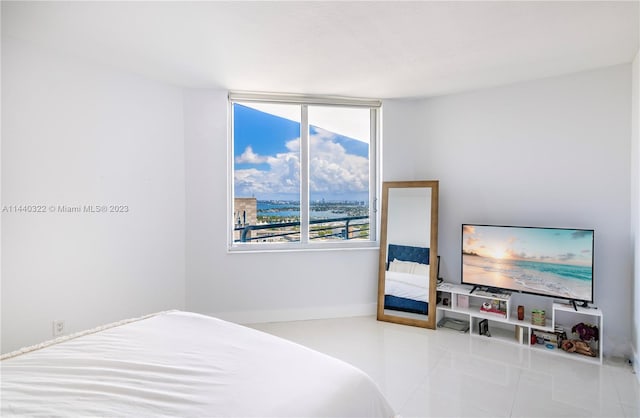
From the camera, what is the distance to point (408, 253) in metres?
3.77

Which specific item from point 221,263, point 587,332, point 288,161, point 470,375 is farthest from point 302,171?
point 587,332

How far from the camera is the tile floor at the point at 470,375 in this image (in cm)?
215

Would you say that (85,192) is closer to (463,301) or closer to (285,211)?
(285,211)

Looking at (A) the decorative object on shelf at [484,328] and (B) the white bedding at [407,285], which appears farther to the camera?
(B) the white bedding at [407,285]

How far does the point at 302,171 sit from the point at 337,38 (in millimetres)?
1708

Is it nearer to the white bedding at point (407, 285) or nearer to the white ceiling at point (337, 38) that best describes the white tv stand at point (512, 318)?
the white bedding at point (407, 285)

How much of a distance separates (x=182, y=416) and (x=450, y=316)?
3.40 meters

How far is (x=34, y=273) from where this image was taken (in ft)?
8.43

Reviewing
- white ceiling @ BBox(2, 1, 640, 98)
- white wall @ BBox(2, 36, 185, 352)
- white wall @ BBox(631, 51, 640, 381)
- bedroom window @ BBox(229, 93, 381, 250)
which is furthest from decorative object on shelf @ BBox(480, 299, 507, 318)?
white wall @ BBox(2, 36, 185, 352)

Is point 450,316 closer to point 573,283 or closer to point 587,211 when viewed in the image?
point 573,283

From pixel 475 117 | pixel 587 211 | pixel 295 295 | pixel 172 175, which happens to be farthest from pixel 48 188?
pixel 587 211

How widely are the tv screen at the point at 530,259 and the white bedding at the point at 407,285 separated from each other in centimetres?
43

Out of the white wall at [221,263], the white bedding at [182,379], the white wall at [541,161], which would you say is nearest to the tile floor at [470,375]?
the white wall at [221,263]

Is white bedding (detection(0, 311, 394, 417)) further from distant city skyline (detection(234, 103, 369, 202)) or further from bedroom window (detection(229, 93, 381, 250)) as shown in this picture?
distant city skyline (detection(234, 103, 369, 202))
